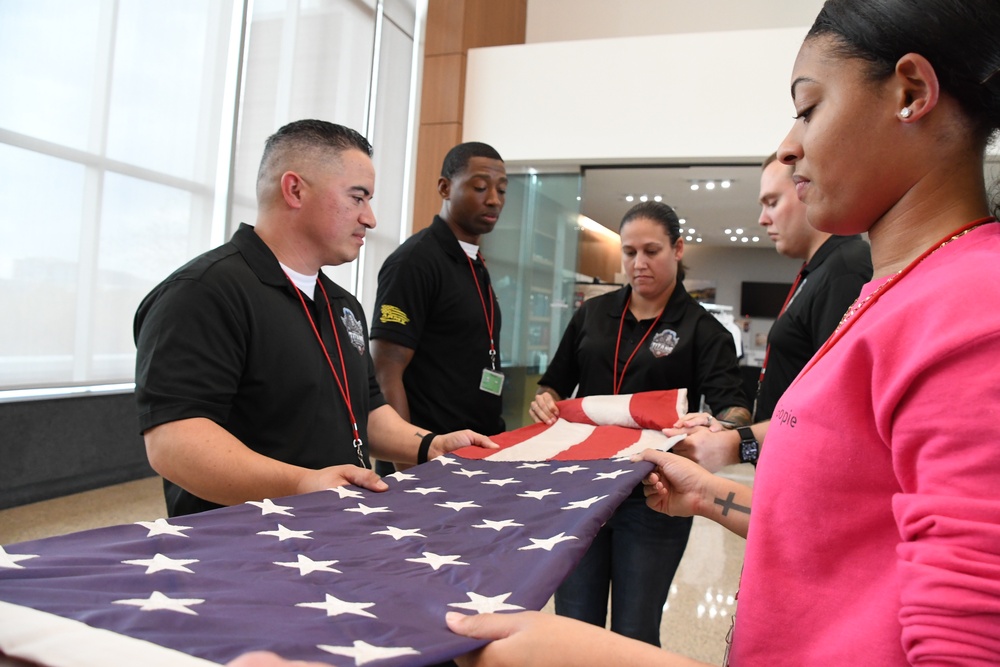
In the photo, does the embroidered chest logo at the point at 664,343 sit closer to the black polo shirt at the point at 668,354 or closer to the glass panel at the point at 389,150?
the black polo shirt at the point at 668,354

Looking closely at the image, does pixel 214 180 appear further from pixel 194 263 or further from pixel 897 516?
pixel 897 516

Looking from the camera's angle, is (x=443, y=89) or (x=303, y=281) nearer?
(x=303, y=281)

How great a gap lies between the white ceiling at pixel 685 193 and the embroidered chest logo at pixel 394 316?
4.27 m

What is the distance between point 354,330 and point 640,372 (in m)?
0.94

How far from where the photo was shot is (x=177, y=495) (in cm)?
153

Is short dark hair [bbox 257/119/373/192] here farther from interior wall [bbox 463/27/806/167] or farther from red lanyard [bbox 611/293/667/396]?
interior wall [bbox 463/27/806/167]

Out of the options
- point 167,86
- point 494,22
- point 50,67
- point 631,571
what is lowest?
point 631,571

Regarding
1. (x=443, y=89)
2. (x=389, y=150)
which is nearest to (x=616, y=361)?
(x=443, y=89)

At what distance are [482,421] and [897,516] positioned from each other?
1977 mm

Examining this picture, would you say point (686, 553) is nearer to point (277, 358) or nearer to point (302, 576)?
point (277, 358)

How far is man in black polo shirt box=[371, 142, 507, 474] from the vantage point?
2434 millimetres

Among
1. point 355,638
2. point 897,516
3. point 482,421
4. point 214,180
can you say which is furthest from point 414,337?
point 214,180

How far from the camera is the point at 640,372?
2275 millimetres

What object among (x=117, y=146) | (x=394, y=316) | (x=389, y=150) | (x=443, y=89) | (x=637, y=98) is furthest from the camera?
(x=389, y=150)
